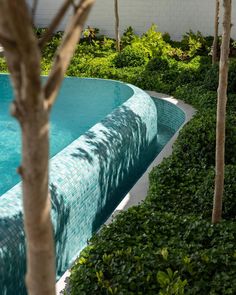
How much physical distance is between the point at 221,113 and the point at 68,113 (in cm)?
625

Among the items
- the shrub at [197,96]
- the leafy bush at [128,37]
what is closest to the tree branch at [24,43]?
the shrub at [197,96]

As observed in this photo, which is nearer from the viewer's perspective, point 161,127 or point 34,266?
point 34,266

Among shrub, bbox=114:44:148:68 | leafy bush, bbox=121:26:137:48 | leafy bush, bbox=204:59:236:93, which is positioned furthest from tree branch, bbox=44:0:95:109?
leafy bush, bbox=121:26:137:48

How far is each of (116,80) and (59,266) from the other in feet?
24.2

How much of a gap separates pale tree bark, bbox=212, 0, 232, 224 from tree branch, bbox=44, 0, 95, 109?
8.96 ft

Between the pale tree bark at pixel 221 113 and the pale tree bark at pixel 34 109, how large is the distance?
275cm

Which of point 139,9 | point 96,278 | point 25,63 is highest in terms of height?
point 25,63

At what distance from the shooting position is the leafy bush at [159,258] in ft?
12.5

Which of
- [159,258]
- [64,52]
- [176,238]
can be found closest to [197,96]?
[176,238]

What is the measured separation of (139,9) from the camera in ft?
53.8

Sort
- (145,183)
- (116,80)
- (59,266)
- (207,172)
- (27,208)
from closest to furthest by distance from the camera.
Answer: (27,208), (59,266), (207,172), (145,183), (116,80)

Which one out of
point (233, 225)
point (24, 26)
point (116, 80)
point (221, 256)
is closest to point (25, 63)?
point (24, 26)

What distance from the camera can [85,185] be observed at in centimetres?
580

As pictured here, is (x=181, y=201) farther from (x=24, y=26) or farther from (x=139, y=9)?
(x=139, y=9)
